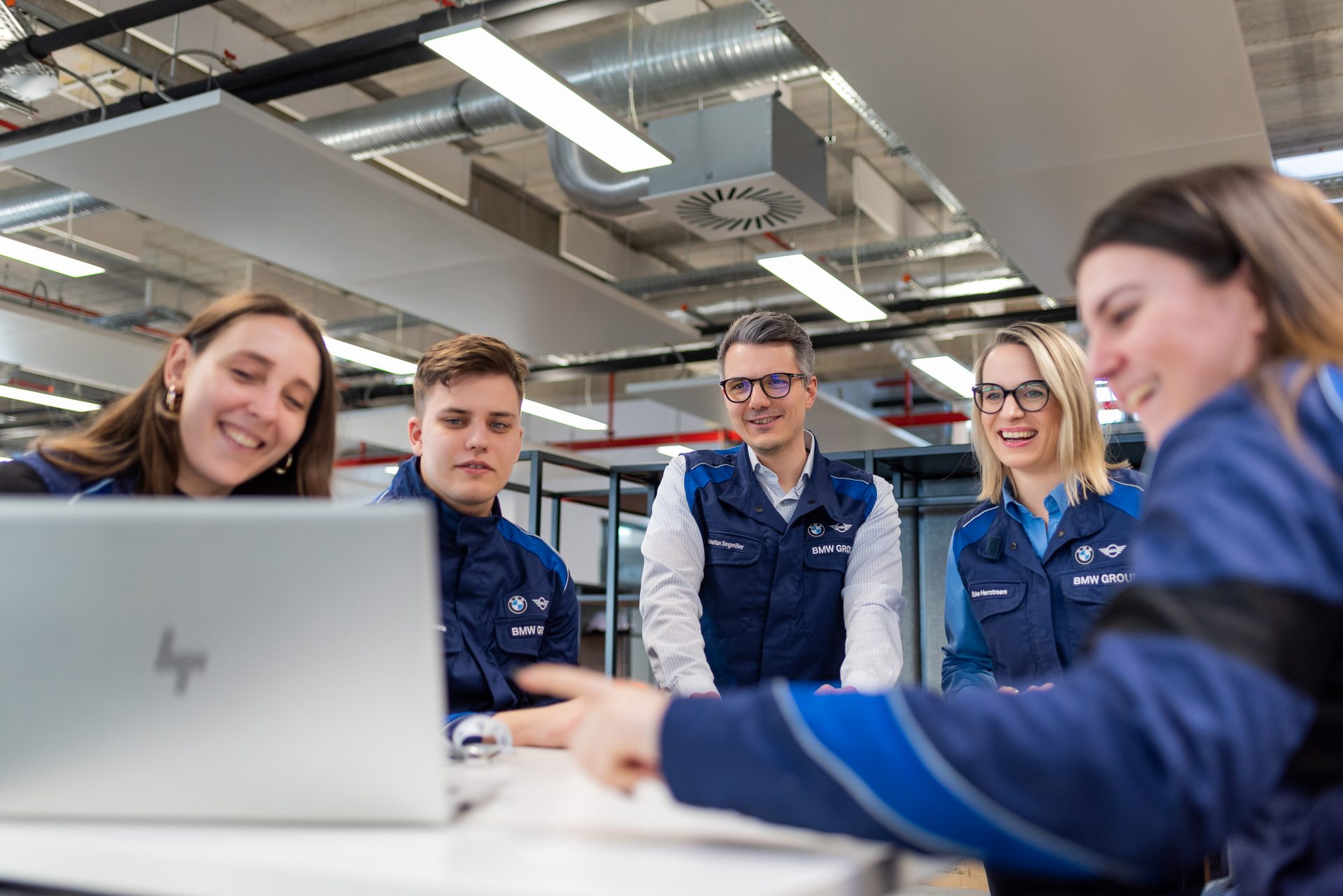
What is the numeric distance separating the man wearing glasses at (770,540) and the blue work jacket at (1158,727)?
1396 mm

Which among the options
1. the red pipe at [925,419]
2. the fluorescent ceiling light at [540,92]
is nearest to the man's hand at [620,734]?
the fluorescent ceiling light at [540,92]

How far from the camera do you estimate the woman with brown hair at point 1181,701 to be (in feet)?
2.01

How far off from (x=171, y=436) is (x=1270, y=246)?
121cm

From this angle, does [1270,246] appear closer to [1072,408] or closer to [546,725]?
[546,725]

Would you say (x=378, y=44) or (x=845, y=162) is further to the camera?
(x=845, y=162)

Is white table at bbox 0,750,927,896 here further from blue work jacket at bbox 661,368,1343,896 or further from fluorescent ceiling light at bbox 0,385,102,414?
fluorescent ceiling light at bbox 0,385,102,414

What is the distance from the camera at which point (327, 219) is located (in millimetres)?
4844

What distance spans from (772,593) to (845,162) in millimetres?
5151

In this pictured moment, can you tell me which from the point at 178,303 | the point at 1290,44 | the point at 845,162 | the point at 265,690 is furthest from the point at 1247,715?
the point at 178,303

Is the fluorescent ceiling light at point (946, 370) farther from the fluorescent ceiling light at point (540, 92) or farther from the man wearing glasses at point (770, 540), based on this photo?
the man wearing glasses at point (770, 540)

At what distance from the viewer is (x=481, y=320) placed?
20.7 feet

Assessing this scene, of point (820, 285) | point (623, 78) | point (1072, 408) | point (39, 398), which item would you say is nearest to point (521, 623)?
point (1072, 408)

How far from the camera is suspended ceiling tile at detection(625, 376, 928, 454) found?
24.6 ft

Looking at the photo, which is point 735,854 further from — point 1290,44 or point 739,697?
point 1290,44
